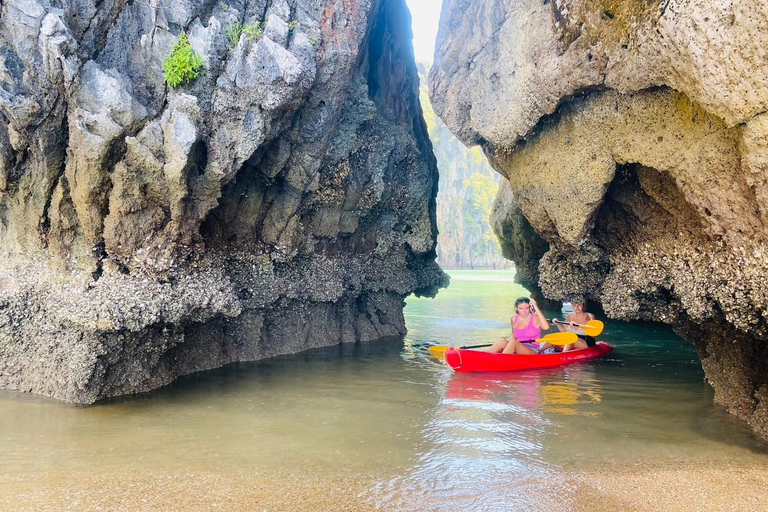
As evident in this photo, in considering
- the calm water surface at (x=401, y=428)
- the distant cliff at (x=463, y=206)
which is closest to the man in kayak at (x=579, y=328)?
the calm water surface at (x=401, y=428)

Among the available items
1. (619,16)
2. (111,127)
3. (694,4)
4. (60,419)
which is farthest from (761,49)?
(60,419)

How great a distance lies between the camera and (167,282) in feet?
24.8

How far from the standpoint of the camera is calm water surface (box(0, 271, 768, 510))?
5.13m

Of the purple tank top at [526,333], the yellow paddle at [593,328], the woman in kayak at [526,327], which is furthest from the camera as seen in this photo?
the purple tank top at [526,333]

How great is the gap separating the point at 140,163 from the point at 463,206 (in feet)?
229

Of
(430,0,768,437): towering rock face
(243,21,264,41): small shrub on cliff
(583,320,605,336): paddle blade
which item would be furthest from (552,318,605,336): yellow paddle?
(243,21,264,41): small shrub on cliff

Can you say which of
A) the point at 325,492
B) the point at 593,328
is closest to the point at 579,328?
the point at 593,328

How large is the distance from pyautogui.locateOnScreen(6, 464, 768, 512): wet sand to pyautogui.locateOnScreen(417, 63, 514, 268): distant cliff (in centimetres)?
6353

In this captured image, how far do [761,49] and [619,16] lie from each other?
7.00 ft

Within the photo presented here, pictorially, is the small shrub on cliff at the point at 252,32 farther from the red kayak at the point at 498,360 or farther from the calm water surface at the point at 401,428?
the red kayak at the point at 498,360

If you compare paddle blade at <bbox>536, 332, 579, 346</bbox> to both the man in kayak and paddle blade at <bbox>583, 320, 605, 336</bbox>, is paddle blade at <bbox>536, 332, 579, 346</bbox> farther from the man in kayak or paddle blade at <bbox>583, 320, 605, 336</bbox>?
the man in kayak

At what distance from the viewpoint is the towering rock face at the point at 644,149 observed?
5289mm

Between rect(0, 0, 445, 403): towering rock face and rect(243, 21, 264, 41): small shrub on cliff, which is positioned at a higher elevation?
rect(243, 21, 264, 41): small shrub on cliff

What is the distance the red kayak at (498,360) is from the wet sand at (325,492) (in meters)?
4.04
